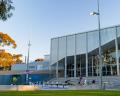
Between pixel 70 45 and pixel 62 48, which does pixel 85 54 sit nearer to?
pixel 70 45

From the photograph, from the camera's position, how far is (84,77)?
6700 cm

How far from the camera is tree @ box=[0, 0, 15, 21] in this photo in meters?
14.9

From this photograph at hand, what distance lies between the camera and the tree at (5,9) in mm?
14867

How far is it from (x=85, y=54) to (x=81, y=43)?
9.07 feet

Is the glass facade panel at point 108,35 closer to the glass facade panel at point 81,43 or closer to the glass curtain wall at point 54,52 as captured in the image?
the glass facade panel at point 81,43

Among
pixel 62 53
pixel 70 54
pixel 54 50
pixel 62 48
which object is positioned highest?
pixel 62 48

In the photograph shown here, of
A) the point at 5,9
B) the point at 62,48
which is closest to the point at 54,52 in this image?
the point at 62,48

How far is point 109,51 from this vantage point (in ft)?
211

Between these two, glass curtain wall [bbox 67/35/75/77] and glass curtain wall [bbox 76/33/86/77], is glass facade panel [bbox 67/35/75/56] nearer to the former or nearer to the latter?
glass curtain wall [bbox 67/35/75/77]

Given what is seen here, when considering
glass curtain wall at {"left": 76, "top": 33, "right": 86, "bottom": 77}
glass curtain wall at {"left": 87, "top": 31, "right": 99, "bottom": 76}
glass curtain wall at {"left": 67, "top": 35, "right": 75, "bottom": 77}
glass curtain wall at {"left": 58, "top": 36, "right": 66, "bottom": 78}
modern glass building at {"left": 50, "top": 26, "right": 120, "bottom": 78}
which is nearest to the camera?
modern glass building at {"left": 50, "top": 26, "right": 120, "bottom": 78}

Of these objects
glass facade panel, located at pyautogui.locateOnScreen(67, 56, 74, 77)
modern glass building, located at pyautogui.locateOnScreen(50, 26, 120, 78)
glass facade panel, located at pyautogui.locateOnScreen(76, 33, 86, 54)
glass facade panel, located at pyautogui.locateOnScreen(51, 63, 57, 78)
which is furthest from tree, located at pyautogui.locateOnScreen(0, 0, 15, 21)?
glass facade panel, located at pyautogui.locateOnScreen(51, 63, 57, 78)

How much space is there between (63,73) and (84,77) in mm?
9174

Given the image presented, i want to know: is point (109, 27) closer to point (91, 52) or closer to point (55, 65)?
point (91, 52)

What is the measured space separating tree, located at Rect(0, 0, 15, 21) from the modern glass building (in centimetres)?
4601
